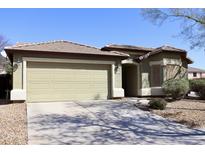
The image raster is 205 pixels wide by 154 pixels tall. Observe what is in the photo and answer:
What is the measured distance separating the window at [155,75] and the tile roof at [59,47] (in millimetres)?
4229

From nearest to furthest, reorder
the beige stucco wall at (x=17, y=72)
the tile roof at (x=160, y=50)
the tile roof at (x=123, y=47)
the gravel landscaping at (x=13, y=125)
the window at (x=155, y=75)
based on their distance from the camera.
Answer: the gravel landscaping at (x=13, y=125), the beige stucco wall at (x=17, y=72), the tile roof at (x=123, y=47), the tile roof at (x=160, y=50), the window at (x=155, y=75)

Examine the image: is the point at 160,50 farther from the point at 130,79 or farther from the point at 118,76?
the point at 118,76

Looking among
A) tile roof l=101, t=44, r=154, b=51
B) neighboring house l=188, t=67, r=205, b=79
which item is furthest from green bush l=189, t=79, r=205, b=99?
neighboring house l=188, t=67, r=205, b=79

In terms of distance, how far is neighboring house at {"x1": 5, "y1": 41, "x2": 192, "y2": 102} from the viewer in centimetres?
1588

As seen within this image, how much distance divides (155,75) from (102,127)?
12.0 meters

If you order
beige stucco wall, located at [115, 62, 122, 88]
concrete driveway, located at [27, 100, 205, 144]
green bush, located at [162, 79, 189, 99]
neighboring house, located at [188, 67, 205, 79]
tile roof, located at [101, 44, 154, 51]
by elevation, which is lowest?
concrete driveway, located at [27, 100, 205, 144]

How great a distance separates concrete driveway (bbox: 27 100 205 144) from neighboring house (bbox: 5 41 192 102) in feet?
7.92

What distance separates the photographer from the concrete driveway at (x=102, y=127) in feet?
27.6

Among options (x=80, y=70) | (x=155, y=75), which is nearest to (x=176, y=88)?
(x=155, y=75)

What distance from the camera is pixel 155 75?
21.2 metres

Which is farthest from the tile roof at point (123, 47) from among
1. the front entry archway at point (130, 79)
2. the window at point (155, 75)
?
the window at point (155, 75)

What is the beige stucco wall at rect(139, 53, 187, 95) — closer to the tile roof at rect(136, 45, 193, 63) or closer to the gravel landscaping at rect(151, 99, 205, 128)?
the tile roof at rect(136, 45, 193, 63)

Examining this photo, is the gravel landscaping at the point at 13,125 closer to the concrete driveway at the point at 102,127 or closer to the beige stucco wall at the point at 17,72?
the concrete driveway at the point at 102,127
